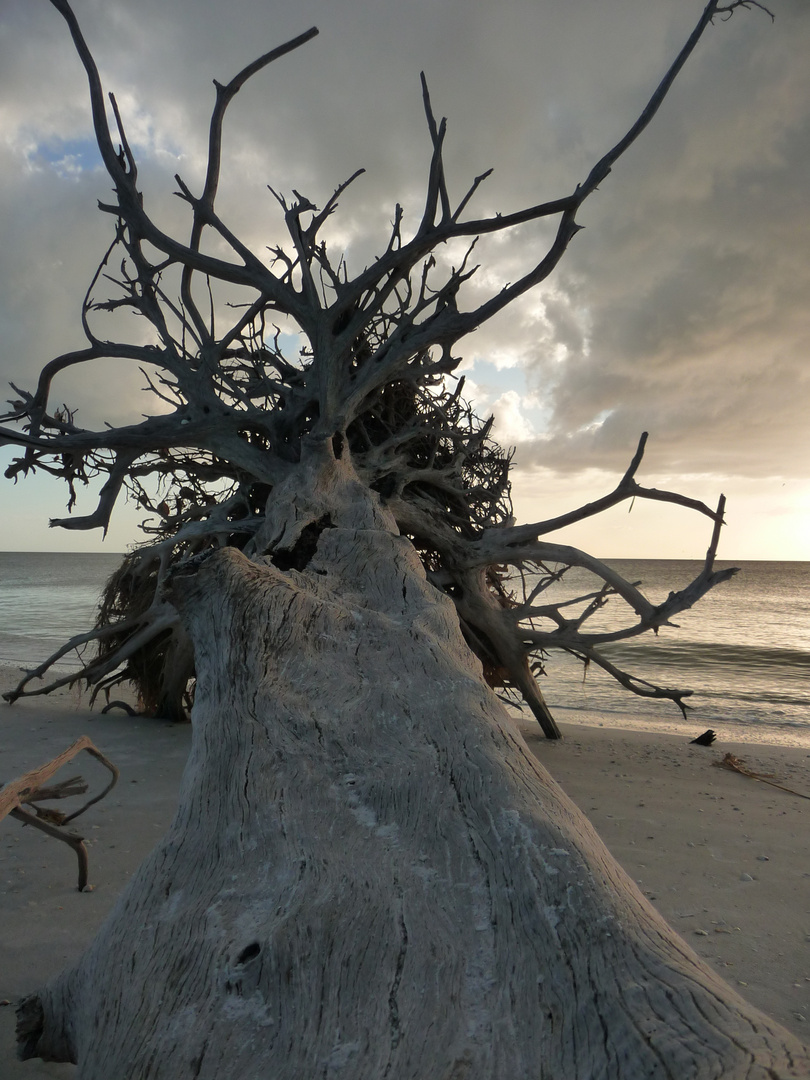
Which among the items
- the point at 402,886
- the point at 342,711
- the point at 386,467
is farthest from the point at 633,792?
the point at 402,886

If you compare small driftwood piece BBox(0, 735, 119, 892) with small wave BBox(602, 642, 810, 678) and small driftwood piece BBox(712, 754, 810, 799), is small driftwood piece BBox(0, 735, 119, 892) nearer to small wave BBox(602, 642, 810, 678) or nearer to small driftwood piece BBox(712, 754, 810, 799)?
small driftwood piece BBox(712, 754, 810, 799)

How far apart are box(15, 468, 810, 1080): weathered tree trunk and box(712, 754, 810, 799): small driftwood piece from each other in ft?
13.7


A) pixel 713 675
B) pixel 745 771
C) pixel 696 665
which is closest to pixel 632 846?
pixel 745 771

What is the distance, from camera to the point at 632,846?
11.4 feet

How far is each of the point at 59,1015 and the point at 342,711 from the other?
2.96 feet

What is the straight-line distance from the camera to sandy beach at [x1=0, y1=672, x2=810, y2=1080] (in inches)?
89.6

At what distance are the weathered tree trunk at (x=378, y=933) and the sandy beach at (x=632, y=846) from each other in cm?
71

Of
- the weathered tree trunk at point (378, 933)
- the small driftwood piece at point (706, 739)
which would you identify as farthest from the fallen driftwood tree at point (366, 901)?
the small driftwood piece at point (706, 739)

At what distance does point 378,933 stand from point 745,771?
5.19 meters

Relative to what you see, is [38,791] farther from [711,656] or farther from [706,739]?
[711,656]

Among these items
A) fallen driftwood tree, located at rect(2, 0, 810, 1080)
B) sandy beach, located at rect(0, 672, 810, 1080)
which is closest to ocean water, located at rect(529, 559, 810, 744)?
sandy beach, located at rect(0, 672, 810, 1080)

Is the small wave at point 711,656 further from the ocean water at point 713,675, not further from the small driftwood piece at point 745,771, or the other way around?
the small driftwood piece at point 745,771

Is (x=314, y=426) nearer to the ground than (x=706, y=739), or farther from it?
farther from it

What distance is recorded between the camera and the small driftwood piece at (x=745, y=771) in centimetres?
511
